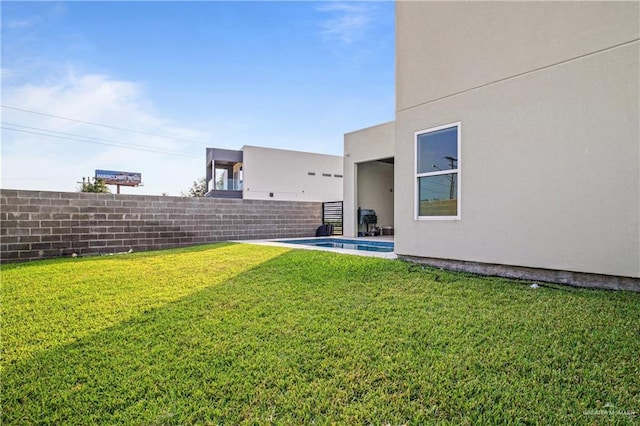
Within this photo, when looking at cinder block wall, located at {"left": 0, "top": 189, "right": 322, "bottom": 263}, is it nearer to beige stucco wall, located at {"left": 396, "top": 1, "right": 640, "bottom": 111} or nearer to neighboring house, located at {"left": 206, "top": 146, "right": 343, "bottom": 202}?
beige stucco wall, located at {"left": 396, "top": 1, "right": 640, "bottom": 111}

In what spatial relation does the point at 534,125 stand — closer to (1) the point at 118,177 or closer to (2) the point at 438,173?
(2) the point at 438,173

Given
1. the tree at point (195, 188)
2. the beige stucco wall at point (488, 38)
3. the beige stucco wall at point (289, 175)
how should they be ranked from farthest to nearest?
the tree at point (195, 188) → the beige stucco wall at point (289, 175) → the beige stucco wall at point (488, 38)

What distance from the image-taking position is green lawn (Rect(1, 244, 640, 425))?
1.77 meters

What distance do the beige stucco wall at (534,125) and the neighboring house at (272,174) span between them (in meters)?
19.0

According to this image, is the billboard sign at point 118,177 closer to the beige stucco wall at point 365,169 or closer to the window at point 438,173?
the beige stucco wall at point 365,169

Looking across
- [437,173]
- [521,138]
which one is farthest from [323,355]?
[437,173]

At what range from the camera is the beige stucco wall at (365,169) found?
1227 cm

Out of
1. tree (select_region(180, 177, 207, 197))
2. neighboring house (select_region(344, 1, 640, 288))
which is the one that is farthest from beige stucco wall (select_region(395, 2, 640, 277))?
tree (select_region(180, 177, 207, 197))

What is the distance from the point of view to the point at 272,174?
2541cm

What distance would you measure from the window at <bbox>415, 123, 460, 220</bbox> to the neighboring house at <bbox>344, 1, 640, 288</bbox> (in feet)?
0.06

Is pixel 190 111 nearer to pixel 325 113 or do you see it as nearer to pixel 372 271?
pixel 325 113

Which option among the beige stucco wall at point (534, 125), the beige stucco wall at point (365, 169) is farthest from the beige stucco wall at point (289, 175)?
the beige stucco wall at point (534, 125)

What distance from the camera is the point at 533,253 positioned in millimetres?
4316

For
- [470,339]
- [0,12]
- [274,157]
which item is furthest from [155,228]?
[274,157]
